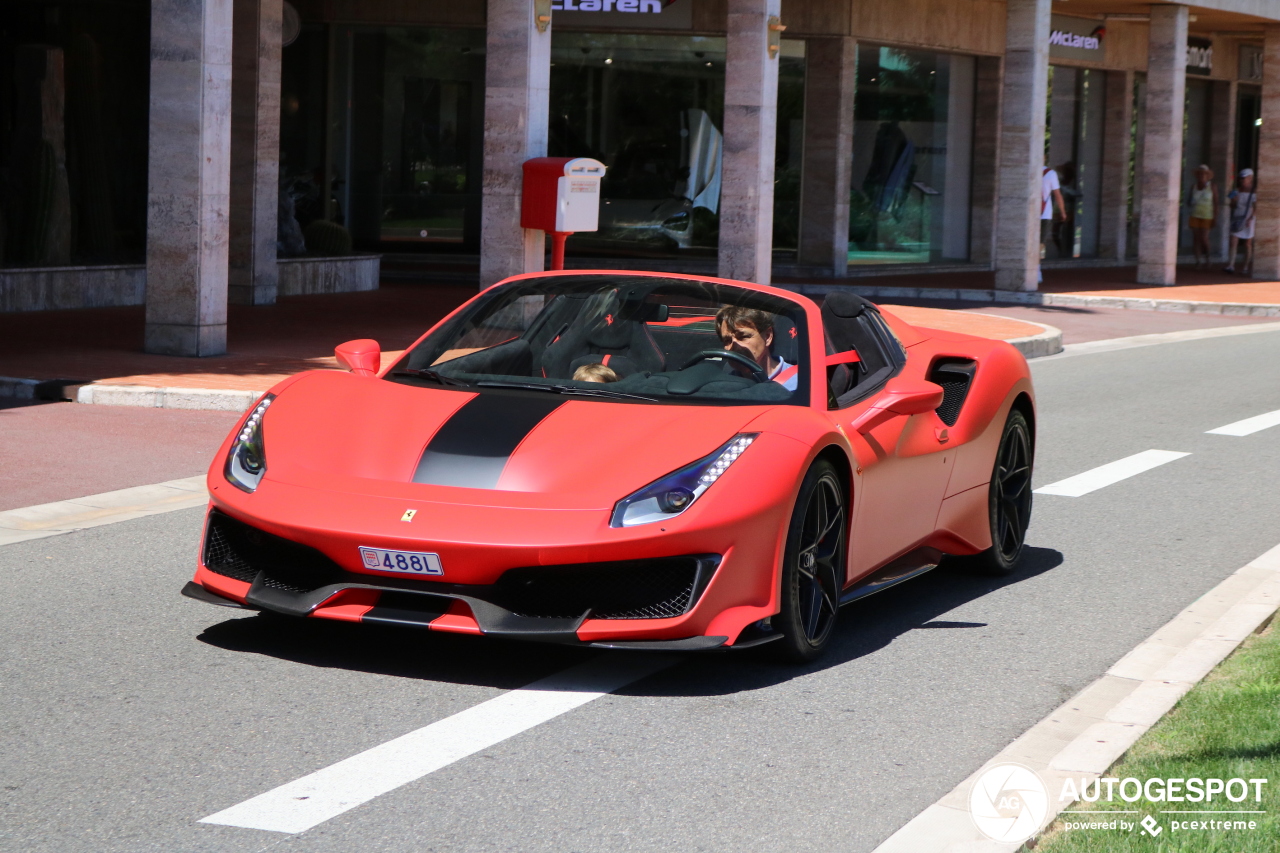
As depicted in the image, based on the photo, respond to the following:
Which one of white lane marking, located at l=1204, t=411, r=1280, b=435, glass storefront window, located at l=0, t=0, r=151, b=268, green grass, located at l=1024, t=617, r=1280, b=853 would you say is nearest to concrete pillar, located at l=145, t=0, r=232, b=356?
glass storefront window, located at l=0, t=0, r=151, b=268

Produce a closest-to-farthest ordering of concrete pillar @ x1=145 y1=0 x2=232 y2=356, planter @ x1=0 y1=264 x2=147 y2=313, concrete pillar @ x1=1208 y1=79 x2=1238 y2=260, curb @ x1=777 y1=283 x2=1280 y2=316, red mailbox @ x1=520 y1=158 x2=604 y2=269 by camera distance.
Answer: concrete pillar @ x1=145 y1=0 x2=232 y2=356, red mailbox @ x1=520 y1=158 x2=604 y2=269, planter @ x1=0 y1=264 x2=147 y2=313, curb @ x1=777 y1=283 x2=1280 y2=316, concrete pillar @ x1=1208 y1=79 x2=1238 y2=260

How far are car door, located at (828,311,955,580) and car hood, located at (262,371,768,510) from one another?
57cm

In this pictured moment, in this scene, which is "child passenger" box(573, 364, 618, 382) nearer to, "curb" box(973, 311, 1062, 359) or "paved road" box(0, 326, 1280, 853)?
"paved road" box(0, 326, 1280, 853)

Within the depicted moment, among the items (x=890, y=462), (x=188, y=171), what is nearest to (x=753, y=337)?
(x=890, y=462)

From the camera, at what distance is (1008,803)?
420 centimetres

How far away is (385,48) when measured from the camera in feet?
94.3

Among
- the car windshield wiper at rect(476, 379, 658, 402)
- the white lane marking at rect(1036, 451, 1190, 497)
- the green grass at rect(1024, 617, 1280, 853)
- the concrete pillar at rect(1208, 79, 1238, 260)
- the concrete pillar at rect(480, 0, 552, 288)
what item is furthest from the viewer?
the concrete pillar at rect(1208, 79, 1238, 260)

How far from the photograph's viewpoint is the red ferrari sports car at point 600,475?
493 cm

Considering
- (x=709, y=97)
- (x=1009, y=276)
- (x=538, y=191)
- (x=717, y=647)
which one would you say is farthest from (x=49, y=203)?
(x=717, y=647)

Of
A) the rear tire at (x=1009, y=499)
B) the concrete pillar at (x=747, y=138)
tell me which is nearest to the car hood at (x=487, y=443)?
the rear tire at (x=1009, y=499)

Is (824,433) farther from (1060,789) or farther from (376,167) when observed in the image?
(376,167)

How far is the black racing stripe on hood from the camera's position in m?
5.09

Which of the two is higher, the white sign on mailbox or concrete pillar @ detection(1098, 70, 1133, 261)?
concrete pillar @ detection(1098, 70, 1133, 261)
